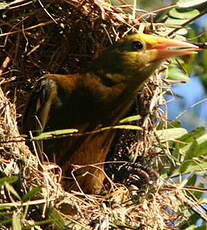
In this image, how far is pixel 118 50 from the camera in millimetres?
4406

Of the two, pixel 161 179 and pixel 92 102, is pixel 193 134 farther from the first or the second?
pixel 92 102

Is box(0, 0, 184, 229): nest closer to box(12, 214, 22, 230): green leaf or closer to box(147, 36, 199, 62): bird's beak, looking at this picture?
box(147, 36, 199, 62): bird's beak

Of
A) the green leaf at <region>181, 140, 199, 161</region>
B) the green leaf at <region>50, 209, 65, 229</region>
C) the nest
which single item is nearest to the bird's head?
the nest

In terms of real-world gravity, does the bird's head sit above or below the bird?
above

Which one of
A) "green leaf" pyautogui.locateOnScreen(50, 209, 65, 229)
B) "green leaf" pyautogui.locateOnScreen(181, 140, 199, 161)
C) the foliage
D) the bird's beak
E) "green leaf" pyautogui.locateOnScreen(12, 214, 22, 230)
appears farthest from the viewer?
the bird's beak

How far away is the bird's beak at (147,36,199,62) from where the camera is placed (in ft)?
13.6

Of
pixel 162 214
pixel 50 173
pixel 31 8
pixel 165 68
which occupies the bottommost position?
pixel 162 214

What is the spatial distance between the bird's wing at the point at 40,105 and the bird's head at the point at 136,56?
312mm

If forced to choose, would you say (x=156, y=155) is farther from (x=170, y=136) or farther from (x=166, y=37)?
(x=166, y=37)

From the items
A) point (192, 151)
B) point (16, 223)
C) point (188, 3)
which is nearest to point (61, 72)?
point (188, 3)

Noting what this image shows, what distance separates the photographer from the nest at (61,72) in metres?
3.83

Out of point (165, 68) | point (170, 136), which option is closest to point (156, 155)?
point (170, 136)

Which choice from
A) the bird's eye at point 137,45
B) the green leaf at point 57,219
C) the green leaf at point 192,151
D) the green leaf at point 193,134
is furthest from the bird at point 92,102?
the green leaf at point 57,219

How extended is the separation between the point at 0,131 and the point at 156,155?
97 cm
